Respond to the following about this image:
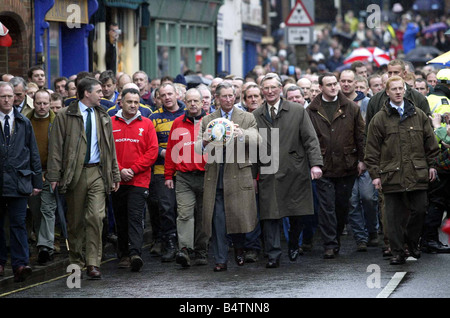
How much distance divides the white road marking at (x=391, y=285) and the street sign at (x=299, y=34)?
48.4ft

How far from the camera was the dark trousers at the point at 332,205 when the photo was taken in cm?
1452

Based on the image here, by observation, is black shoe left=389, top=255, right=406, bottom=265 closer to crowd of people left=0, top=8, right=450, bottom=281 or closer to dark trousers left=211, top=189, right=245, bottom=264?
crowd of people left=0, top=8, right=450, bottom=281

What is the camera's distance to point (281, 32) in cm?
6047

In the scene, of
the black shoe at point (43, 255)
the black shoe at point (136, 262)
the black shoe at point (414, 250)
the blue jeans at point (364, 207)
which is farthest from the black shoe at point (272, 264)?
the black shoe at point (43, 255)

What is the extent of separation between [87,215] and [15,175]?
0.89 metres

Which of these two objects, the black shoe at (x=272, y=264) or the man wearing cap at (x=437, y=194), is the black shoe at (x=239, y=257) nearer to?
the black shoe at (x=272, y=264)

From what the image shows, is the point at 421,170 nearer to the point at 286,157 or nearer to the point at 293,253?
the point at 286,157

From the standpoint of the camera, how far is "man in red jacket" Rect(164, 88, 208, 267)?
13969 mm

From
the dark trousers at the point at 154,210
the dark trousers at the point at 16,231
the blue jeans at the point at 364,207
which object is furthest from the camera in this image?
the blue jeans at the point at 364,207

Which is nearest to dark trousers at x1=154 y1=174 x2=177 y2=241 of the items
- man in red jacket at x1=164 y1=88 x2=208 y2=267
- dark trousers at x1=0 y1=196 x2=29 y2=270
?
man in red jacket at x1=164 y1=88 x2=208 y2=267

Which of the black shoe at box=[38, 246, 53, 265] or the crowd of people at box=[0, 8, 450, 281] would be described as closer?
the crowd of people at box=[0, 8, 450, 281]
